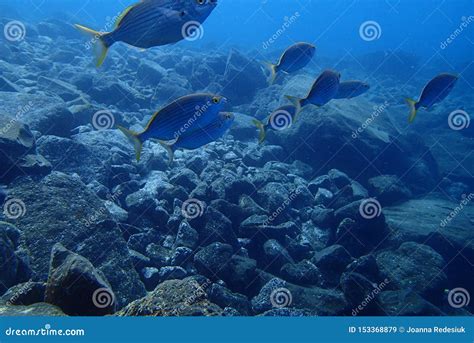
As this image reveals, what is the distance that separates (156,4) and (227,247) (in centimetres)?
370

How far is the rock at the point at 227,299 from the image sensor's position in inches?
174

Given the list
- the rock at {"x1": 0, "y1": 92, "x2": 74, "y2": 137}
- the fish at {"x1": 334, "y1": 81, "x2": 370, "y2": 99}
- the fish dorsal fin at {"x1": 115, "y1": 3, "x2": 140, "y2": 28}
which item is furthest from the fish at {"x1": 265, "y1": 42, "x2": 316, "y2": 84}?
the rock at {"x1": 0, "y1": 92, "x2": 74, "y2": 137}

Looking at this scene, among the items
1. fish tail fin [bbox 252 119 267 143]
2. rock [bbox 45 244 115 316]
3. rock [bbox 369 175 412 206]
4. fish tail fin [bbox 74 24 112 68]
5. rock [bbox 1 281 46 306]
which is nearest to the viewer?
fish tail fin [bbox 74 24 112 68]

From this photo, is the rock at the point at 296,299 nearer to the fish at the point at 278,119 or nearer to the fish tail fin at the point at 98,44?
the fish at the point at 278,119

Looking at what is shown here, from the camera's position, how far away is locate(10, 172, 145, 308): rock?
4.30 meters

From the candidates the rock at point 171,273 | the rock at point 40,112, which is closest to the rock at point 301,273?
the rock at point 171,273

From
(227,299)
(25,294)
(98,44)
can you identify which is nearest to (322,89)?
(98,44)

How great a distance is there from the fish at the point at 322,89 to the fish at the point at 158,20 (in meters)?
2.48

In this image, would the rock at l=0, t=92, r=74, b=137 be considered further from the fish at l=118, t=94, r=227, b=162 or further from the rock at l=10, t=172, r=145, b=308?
the fish at l=118, t=94, r=227, b=162

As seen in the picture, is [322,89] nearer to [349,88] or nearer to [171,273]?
[349,88]

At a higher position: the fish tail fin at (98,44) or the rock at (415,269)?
the fish tail fin at (98,44)

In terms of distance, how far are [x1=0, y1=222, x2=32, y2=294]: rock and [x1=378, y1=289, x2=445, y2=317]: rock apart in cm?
526

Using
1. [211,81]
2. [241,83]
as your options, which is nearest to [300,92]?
[241,83]

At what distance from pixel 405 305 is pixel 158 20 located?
Result: 5.26 meters
